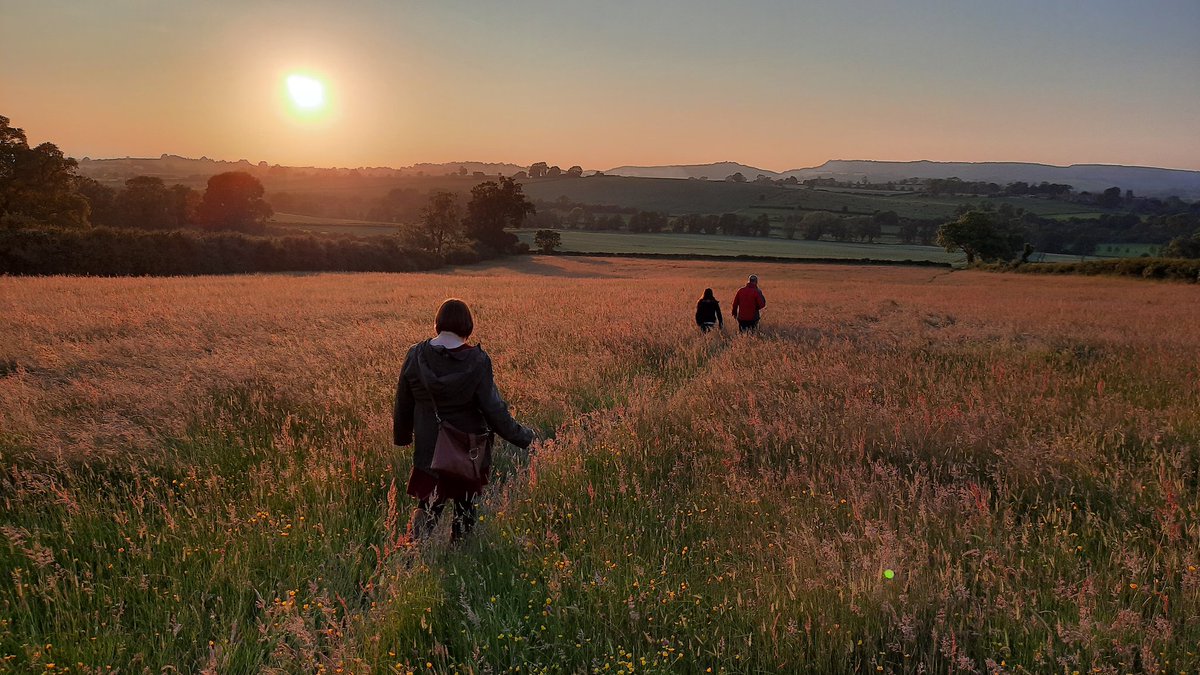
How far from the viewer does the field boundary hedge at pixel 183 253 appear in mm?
35438

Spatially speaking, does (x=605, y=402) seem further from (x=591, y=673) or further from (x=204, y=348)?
(x=204, y=348)

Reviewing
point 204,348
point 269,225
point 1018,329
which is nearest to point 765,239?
point 269,225

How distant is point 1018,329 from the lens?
15.8 metres

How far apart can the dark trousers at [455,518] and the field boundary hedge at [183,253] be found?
42468mm

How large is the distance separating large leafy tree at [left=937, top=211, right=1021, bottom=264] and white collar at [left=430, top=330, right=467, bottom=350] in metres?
83.3

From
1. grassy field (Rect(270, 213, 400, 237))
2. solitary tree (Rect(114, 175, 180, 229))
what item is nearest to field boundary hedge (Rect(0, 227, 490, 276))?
solitary tree (Rect(114, 175, 180, 229))

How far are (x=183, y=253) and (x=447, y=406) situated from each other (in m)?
49.1

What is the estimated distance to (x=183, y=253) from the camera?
4325 centimetres

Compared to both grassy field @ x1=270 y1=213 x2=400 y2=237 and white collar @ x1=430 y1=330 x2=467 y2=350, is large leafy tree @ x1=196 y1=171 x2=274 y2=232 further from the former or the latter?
white collar @ x1=430 y1=330 x2=467 y2=350

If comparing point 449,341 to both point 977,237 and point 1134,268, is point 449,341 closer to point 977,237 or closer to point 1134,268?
point 1134,268

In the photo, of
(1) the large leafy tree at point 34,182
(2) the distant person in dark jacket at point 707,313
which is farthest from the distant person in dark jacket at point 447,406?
(1) the large leafy tree at point 34,182

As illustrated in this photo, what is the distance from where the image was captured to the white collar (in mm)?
3939

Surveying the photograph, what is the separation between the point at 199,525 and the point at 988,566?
497 centimetres

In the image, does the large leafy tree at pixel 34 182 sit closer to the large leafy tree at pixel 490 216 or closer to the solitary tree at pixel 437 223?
the solitary tree at pixel 437 223
